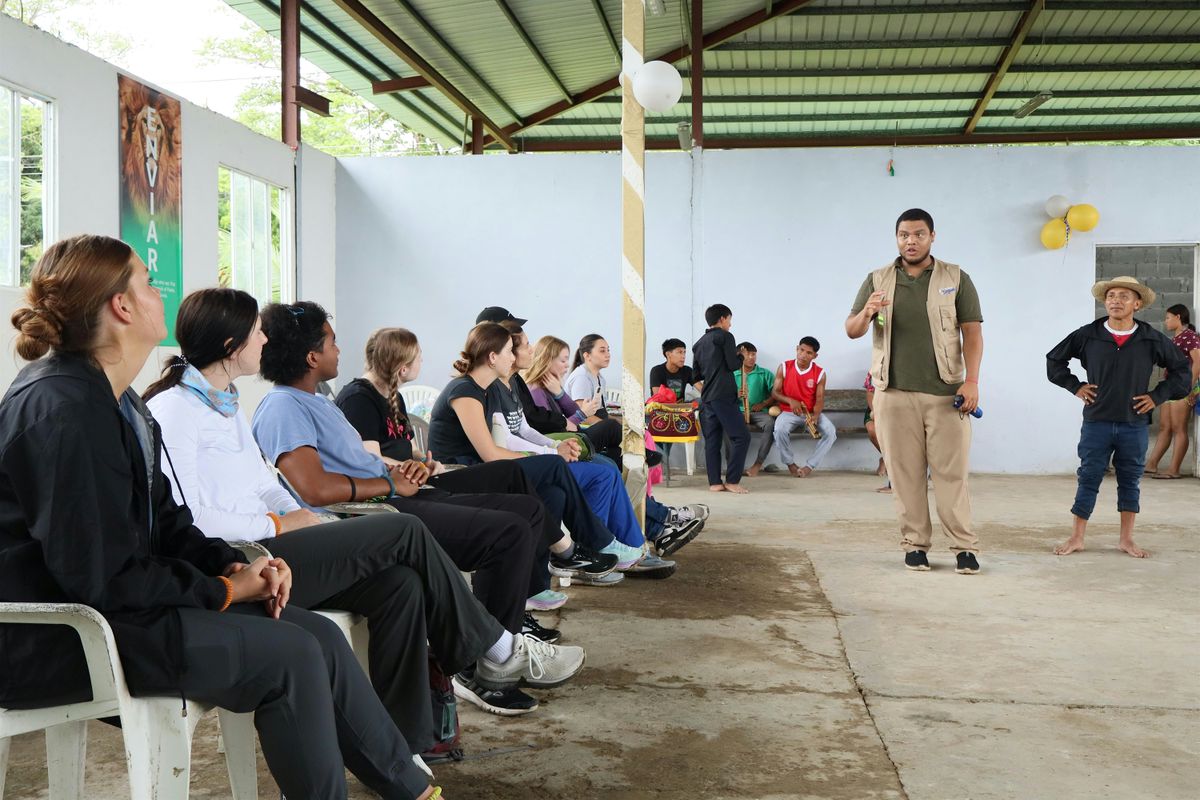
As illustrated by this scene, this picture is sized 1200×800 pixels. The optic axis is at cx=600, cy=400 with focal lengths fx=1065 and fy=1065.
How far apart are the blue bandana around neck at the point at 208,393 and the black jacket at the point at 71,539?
665mm

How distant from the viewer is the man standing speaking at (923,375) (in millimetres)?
4801

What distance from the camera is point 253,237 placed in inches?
333

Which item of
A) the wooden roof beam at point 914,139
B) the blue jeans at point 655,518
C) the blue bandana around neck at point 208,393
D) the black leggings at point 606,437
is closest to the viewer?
the blue bandana around neck at point 208,393

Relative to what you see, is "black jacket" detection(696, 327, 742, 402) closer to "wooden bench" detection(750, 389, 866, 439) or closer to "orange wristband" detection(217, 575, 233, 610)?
"wooden bench" detection(750, 389, 866, 439)

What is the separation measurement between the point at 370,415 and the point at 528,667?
107 cm

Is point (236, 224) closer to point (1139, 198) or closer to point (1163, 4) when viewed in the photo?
point (1139, 198)

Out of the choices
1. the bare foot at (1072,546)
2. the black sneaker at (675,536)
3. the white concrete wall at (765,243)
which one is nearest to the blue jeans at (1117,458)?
the bare foot at (1072,546)

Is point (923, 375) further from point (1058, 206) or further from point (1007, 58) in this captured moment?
point (1007, 58)

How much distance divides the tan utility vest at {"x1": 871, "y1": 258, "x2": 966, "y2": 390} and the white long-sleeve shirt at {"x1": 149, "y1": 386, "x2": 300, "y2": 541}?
128 inches

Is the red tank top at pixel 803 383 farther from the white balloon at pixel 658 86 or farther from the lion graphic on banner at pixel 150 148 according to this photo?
the lion graphic on banner at pixel 150 148

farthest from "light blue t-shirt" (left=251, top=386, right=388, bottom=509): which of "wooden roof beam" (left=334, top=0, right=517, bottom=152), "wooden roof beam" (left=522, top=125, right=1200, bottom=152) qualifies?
"wooden roof beam" (left=522, top=125, right=1200, bottom=152)

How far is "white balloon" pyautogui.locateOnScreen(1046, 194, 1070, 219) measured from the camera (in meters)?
9.04

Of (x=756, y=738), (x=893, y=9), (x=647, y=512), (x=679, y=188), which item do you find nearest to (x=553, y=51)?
(x=679, y=188)

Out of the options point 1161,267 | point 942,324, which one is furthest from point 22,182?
point 1161,267
